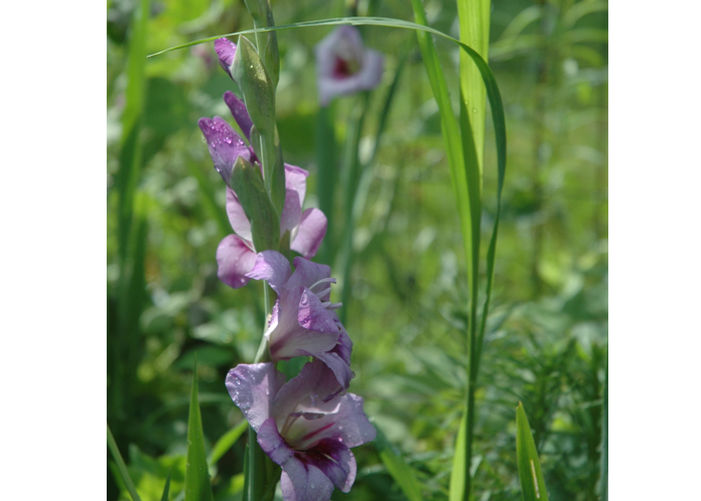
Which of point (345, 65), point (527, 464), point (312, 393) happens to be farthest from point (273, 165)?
point (345, 65)

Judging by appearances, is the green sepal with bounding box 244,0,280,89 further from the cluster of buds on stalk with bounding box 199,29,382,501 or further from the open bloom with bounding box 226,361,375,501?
the open bloom with bounding box 226,361,375,501

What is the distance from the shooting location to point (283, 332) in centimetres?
40

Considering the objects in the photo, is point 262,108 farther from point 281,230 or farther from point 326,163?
point 326,163

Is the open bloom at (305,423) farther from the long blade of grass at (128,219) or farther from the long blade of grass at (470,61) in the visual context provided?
the long blade of grass at (128,219)

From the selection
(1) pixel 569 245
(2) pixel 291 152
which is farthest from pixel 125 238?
(1) pixel 569 245

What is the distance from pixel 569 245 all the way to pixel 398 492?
0.83m

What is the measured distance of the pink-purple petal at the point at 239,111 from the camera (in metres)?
0.42

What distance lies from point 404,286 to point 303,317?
34.8 inches

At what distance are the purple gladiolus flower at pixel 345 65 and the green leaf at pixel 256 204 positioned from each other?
0.52 m

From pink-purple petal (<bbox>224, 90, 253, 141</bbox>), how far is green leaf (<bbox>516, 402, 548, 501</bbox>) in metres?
0.24

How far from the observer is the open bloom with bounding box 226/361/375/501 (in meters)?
0.38

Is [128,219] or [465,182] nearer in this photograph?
[465,182]

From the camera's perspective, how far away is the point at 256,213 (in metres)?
0.39

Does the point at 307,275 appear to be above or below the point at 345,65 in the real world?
below
